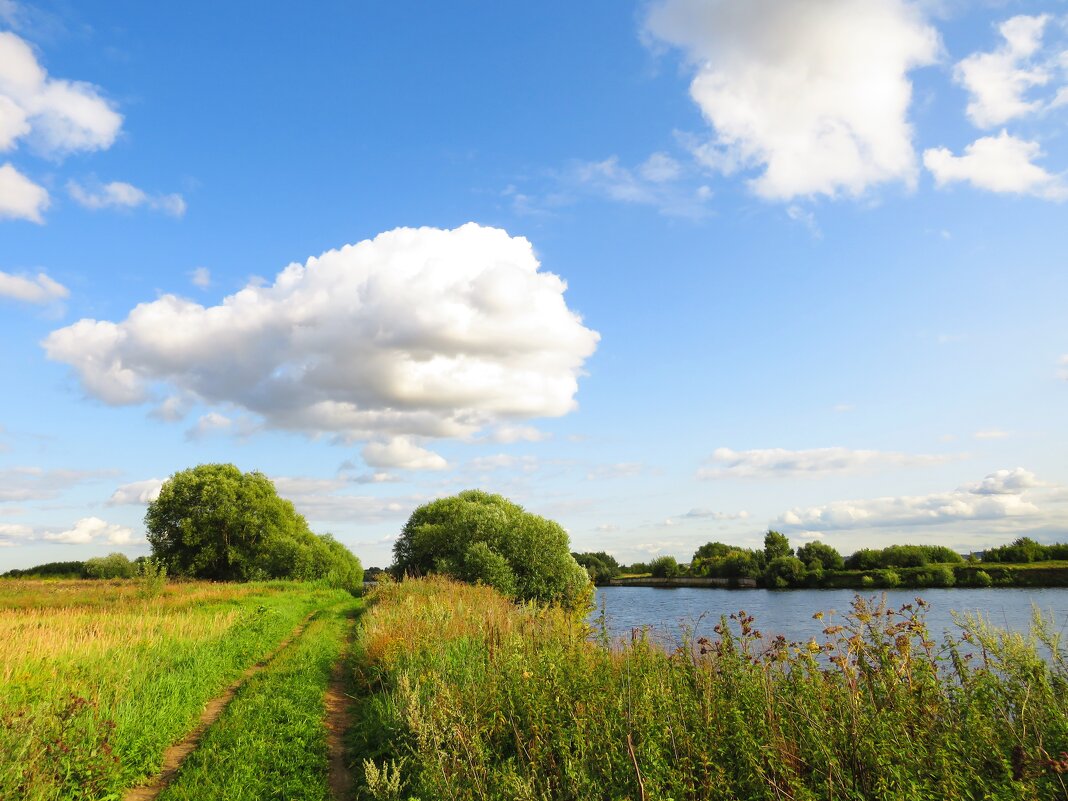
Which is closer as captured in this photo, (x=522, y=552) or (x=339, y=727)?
(x=339, y=727)

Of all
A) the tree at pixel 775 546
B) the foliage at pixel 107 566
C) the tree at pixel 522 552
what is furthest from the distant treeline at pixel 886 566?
the foliage at pixel 107 566

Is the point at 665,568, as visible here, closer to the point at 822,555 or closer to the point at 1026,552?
the point at 822,555

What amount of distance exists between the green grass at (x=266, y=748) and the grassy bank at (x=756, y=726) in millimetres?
1094

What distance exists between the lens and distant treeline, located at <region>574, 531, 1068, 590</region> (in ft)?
170

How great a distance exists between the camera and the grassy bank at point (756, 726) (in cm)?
456

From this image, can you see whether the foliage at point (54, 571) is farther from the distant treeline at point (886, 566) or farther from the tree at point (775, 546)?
the tree at point (775, 546)

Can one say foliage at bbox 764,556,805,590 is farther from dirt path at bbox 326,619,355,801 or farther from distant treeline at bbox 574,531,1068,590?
dirt path at bbox 326,619,355,801

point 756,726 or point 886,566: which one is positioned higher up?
point 756,726

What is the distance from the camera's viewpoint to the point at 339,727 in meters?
10.1

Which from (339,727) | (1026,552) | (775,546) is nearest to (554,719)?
(339,727)

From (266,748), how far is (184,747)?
1.67 m

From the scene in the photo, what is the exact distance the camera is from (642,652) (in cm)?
811

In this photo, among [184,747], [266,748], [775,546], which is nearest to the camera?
[266,748]

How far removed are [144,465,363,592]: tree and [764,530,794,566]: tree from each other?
148 ft
